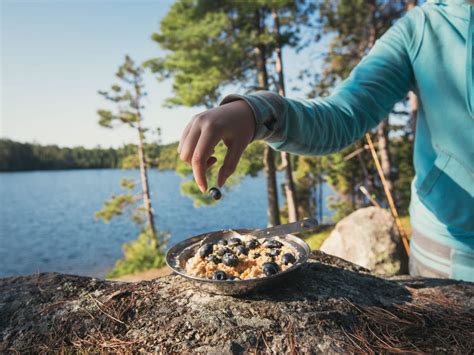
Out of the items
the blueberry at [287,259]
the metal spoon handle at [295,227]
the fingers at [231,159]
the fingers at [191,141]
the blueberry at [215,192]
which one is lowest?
the blueberry at [287,259]

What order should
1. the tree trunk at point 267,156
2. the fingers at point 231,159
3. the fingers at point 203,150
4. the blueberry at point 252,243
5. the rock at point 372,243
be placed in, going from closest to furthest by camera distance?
the fingers at point 203,150 → the fingers at point 231,159 → the blueberry at point 252,243 → the rock at point 372,243 → the tree trunk at point 267,156

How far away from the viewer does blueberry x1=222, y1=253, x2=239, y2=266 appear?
142 centimetres

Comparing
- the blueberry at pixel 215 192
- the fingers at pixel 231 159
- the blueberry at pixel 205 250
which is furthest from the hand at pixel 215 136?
the blueberry at pixel 205 250

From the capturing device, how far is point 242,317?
117cm

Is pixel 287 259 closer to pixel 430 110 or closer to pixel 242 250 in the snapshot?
pixel 242 250

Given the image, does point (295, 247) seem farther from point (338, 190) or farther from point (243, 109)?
point (338, 190)

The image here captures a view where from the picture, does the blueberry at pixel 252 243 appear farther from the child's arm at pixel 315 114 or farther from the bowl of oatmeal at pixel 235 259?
the child's arm at pixel 315 114

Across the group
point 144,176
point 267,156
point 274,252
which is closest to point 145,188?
point 144,176

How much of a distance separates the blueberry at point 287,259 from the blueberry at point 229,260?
0.21 metres

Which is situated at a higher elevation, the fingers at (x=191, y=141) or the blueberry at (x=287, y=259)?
the fingers at (x=191, y=141)

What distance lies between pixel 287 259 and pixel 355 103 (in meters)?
0.92

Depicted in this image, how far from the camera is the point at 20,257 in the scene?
29.4m

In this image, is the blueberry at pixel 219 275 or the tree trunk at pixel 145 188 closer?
the blueberry at pixel 219 275

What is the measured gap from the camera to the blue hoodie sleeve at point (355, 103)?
4.72ft
